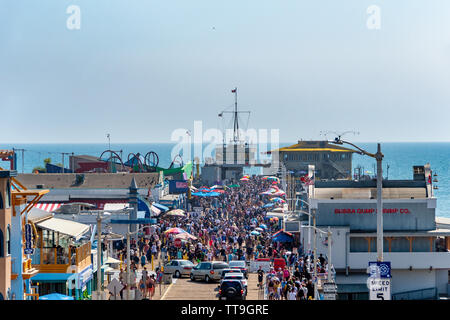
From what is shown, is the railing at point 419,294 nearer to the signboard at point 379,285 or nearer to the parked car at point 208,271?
the parked car at point 208,271

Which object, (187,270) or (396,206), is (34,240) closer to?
(187,270)

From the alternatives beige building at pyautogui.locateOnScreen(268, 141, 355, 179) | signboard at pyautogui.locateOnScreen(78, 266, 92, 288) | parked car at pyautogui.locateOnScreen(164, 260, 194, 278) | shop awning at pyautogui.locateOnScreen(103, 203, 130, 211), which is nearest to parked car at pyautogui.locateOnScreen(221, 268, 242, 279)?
parked car at pyautogui.locateOnScreen(164, 260, 194, 278)

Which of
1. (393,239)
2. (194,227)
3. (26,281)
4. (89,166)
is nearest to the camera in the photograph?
(26,281)

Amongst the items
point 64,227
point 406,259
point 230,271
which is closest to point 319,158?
point 406,259

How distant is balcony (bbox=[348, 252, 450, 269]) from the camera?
4203 cm

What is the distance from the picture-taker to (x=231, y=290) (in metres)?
31.9

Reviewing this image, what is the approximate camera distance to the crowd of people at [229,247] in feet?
112

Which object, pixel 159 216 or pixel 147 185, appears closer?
pixel 159 216

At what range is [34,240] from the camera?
29.8 meters

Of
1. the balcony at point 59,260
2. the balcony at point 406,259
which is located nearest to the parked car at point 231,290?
the balcony at point 59,260

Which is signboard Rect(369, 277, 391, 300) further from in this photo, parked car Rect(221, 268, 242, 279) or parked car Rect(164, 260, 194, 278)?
parked car Rect(164, 260, 194, 278)
